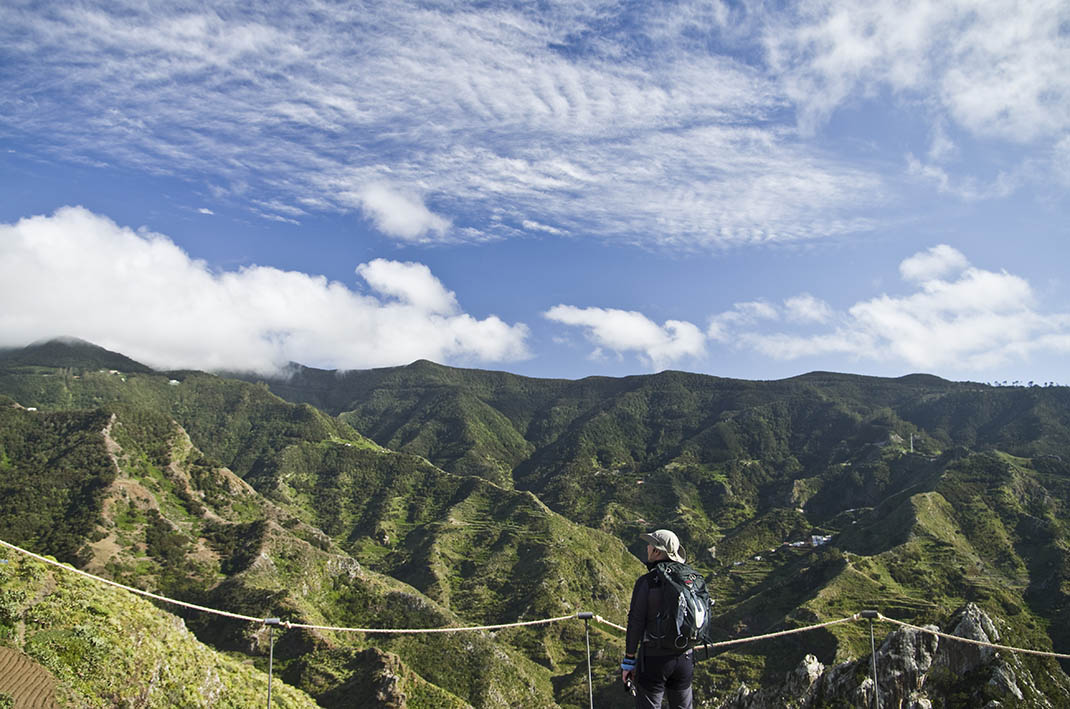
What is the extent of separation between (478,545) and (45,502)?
89785mm

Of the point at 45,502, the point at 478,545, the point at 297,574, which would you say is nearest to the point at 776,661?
the point at 297,574

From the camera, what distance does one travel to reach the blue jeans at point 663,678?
779 centimetres

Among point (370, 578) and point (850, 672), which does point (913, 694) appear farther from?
point (370, 578)

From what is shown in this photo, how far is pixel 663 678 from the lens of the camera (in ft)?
25.8

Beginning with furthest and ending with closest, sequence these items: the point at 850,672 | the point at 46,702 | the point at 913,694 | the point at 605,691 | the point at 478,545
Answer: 1. the point at 478,545
2. the point at 605,691
3. the point at 850,672
4. the point at 913,694
5. the point at 46,702

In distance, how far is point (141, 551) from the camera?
332ft

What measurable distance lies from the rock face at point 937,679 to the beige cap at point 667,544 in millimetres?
25994

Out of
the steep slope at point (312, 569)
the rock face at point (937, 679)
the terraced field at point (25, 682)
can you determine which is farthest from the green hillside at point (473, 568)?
the terraced field at point (25, 682)

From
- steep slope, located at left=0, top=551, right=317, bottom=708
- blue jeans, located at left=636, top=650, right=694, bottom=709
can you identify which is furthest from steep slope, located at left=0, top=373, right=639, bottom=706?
blue jeans, located at left=636, top=650, right=694, bottom=709

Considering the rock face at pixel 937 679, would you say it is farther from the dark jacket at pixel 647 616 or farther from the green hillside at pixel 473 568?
the dark jacket at pixel 647 616

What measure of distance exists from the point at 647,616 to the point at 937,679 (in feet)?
118

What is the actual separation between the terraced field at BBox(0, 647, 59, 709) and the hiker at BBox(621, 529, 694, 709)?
11.4 metres

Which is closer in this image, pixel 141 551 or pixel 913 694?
pixel 913 694

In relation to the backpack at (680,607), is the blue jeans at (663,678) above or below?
below
